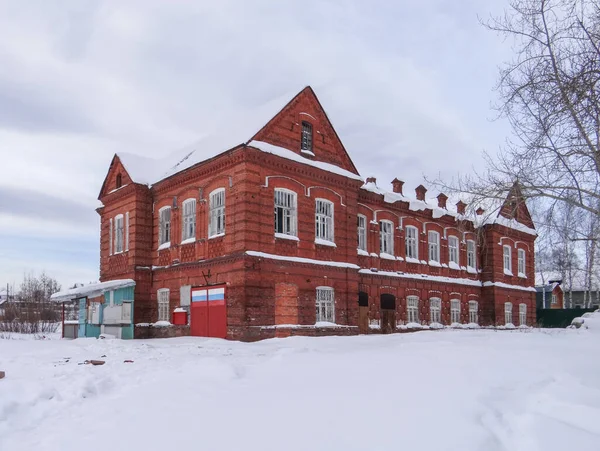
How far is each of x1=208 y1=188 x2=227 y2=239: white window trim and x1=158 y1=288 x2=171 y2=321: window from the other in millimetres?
3759

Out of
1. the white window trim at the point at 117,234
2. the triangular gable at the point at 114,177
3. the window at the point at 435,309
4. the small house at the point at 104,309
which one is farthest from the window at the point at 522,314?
the triangular gable at the point at 114,177

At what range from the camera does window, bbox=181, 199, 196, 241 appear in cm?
2206

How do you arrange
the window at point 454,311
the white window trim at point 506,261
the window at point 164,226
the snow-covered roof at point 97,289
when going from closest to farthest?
the snow-covered roof at point 97,289 → the window at point 164,226 → the window at point 454,311 → the white window trim at point 506,261

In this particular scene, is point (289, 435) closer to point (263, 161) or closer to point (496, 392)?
point (496, 392)

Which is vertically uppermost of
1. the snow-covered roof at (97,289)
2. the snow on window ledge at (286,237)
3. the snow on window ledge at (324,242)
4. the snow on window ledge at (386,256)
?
the snow on window ledge at (286,237)

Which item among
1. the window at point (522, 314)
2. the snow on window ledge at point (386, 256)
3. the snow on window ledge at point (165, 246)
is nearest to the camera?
the snow on window ledge at point (165, 246)

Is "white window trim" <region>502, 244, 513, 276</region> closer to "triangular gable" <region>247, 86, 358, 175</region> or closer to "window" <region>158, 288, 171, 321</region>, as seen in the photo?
"triangular gable" <region>247, 86, 358, 175</region>

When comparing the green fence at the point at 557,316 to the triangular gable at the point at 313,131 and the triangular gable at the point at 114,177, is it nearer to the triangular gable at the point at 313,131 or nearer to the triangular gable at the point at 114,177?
the triangular gable at the point at 313,131

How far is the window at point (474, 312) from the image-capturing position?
31359mm

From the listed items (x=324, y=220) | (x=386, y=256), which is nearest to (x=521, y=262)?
(x=386, y=256)

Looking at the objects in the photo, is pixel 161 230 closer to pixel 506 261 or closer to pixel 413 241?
pixel 413 241

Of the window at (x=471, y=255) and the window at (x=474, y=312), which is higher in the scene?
the window at (x=471, y=255)

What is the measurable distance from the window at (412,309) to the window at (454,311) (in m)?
3.27

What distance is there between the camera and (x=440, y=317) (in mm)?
28859
